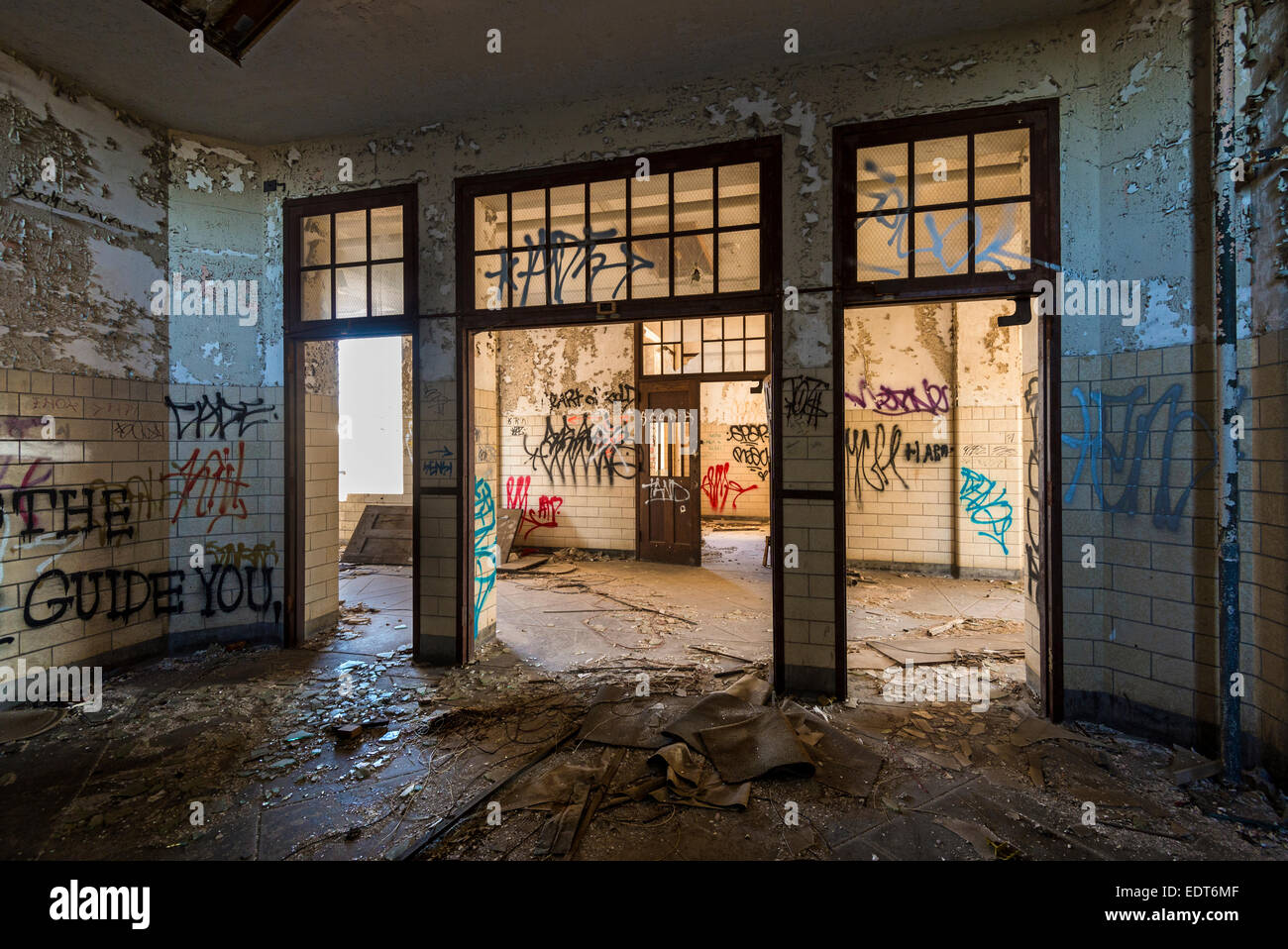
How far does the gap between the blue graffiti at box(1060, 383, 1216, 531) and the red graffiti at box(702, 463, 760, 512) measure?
9714 mm

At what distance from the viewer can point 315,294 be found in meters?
4.41

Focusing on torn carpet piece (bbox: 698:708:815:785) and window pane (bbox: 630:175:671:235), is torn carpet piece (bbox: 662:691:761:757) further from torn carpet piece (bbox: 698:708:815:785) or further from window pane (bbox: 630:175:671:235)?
A: window pane (bbox: 630:175:671:235)

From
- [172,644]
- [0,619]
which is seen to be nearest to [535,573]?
[172,644]

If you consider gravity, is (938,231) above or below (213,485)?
above

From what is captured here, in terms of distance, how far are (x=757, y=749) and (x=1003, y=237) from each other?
3.04 meters

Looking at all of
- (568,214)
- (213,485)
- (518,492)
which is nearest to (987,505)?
(568,214)

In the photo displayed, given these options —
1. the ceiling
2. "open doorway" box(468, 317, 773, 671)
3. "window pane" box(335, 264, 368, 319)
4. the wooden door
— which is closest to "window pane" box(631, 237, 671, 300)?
the ceiling

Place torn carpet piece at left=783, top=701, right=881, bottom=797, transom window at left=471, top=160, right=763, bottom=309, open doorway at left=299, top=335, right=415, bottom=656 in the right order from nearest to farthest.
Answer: torn carpet piece at left=783, top=701, right=881, bottom=797, transom window at left=471, top=160, right=763, bottom=309, open doorway at left=299, top=335, right=415, bottom=656

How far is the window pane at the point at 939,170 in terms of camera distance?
3.33 m

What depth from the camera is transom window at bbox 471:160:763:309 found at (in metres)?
3.65

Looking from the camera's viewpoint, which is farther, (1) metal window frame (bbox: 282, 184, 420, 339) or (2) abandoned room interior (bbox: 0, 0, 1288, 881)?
(1) metal window frame (bbox: 282, 184, 420, 339)

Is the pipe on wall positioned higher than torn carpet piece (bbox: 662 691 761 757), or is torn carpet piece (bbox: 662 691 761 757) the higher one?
the pipe on wall

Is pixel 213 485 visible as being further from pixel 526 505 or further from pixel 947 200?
pixel 947 200
